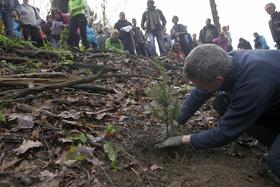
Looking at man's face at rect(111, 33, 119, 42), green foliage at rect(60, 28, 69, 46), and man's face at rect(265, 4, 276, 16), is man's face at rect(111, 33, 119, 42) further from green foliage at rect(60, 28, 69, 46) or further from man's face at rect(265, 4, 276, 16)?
man's face at rect(265, 4, 276, 16)

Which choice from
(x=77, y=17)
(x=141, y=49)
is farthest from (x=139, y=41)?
(x=77, y=17)

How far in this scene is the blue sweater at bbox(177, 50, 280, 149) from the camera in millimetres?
3021

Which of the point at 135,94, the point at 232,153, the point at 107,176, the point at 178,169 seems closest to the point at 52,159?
the point at 107,176

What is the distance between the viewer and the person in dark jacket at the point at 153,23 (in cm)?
1092

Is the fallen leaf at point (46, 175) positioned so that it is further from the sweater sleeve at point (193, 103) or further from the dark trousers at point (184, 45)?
the dark trousers at point (184, 45)

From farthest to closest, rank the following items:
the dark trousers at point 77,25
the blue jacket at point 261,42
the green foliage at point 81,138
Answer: the blue jacket at point 261,42
the dark trousers at point 77,25
the green foliage at point 81,138

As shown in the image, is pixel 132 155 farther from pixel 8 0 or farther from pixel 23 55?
pixel 8 0

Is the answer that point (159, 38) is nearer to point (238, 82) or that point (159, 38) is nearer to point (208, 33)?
point (208, 33)

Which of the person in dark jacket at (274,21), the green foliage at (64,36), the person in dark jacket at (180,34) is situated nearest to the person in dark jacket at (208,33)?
the person in dark jacket at (180,34)

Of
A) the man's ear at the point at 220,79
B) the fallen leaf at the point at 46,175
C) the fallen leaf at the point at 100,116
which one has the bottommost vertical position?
the fallen leaf at the point at 46,175

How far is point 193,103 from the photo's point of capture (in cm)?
380

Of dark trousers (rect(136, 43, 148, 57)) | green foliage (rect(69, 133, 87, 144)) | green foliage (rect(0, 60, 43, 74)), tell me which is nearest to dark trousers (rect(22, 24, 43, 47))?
green foliage (rect(0, 60, 43, 74))

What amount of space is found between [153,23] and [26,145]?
8245 mm

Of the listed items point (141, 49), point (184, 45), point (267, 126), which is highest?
point (141, 49)
